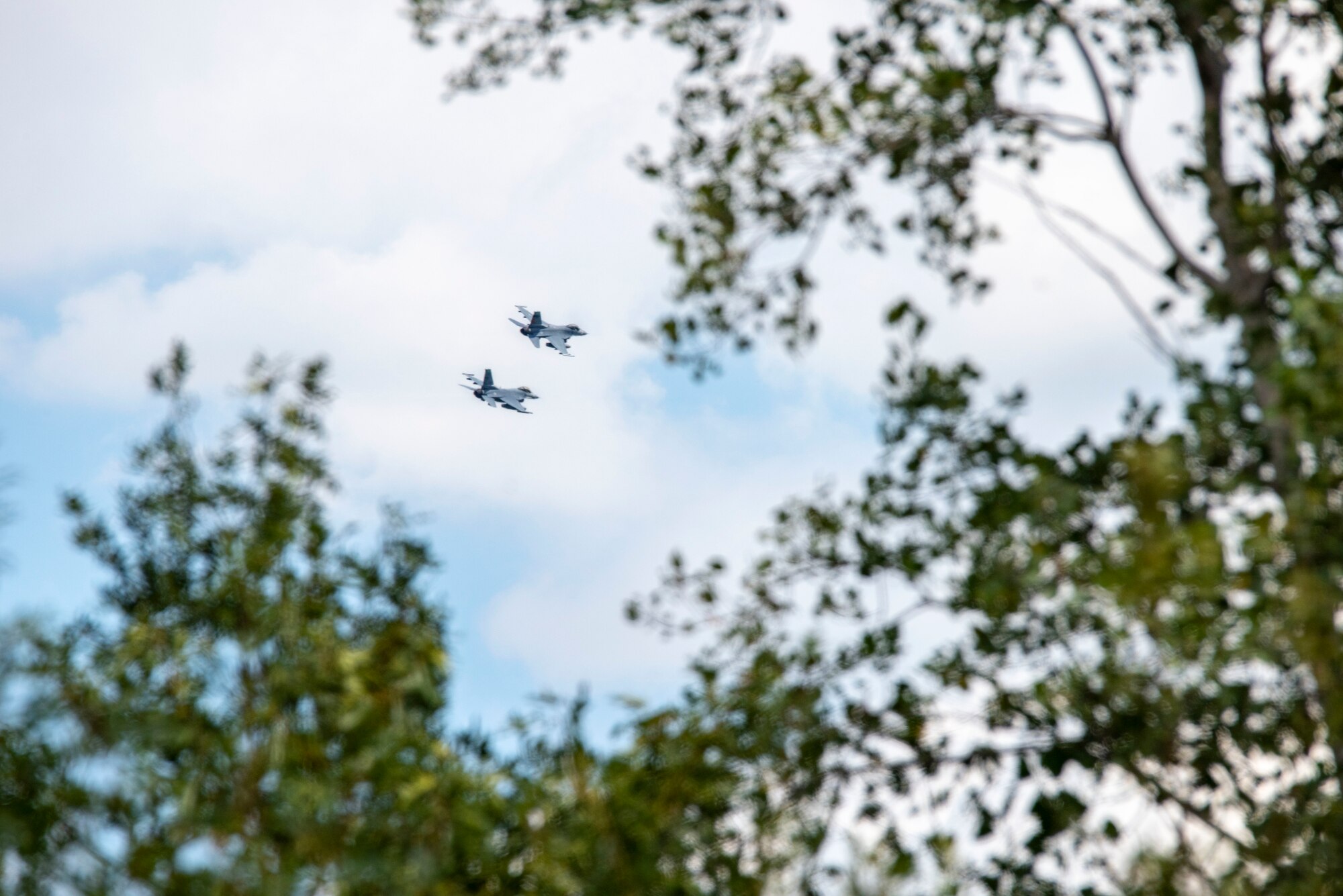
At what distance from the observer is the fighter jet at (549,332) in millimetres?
8625

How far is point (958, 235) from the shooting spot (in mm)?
11953

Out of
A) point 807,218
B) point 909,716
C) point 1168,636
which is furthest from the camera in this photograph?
point 807,218

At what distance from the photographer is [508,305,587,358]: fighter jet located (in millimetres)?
8625

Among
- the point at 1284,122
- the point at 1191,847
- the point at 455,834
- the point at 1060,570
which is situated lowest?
the point at 1191,847

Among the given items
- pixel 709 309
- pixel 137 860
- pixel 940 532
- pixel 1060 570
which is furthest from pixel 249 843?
pixel 709 309

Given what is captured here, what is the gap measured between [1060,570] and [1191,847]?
74.5 inches

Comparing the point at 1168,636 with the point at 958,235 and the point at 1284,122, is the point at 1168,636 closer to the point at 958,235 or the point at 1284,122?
the point at 1284,122

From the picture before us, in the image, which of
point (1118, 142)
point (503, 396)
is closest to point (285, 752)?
point (503, 396)

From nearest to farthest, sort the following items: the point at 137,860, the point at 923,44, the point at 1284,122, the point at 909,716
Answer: the point at 137,860
the point at 909,716
the point at 1284,122
the point at 923,44

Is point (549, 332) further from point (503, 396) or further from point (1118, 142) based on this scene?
point (1118, 142)

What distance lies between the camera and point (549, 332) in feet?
28.5

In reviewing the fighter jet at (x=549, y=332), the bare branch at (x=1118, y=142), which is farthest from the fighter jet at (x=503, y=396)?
the bare branch at (x=1118, y=142)

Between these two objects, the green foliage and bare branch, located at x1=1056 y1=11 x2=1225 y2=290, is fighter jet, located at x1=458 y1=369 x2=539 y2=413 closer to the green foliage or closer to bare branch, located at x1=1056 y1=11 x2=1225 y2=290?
the green foliage

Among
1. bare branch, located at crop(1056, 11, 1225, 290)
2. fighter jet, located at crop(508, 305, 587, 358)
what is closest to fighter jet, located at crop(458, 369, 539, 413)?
fighter jet, located at crop(508, 305, 587, 358)
